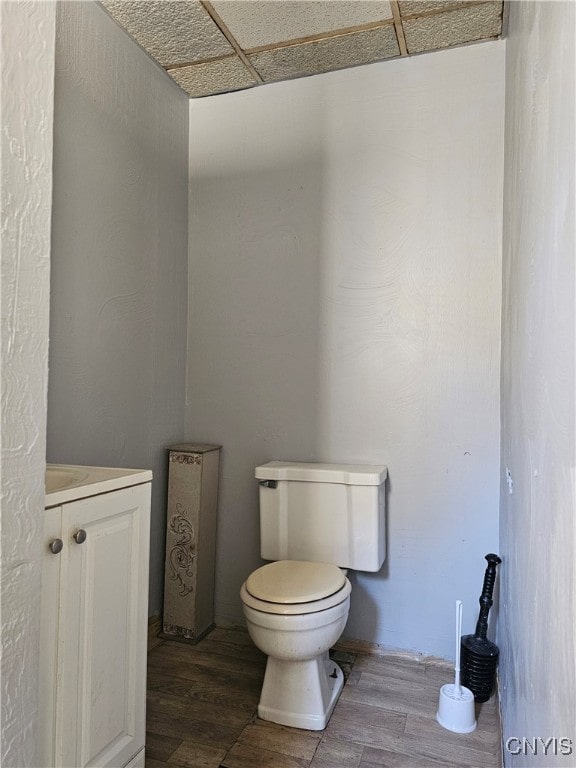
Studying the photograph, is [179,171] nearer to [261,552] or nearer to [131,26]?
[131,26]

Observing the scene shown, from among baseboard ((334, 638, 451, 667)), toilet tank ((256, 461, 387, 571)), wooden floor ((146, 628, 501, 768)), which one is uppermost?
toilet tank ((256, 461, 387, 571))

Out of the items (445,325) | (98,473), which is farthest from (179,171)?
(98,473)

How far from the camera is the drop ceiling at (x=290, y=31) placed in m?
1.72

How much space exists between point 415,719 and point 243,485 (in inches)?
41.5

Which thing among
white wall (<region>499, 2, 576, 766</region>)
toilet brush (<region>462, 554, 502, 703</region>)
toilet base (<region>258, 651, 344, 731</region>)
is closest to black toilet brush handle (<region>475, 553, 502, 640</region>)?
toilet brush (<region>462, 554, 502, 703</region>)

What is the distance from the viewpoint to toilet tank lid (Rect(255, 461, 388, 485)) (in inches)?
74.1

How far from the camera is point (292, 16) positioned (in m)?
1.76

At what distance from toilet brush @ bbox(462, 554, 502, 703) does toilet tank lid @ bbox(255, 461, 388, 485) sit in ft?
1.56

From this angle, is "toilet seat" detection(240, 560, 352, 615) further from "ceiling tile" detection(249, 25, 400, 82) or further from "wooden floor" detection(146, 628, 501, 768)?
"ceiling tile" detection(249, 25, 400, 82)

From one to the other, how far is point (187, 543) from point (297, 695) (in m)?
0.74

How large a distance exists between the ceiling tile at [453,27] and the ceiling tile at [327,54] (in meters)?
0.08

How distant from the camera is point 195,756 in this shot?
1.45 meters

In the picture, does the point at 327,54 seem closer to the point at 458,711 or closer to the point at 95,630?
the point at 95,630

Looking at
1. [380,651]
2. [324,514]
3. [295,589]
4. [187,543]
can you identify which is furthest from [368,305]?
[380,651]
